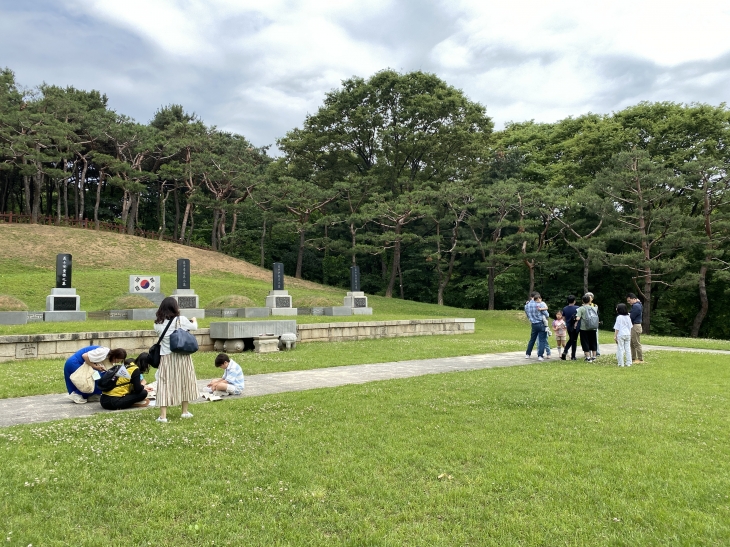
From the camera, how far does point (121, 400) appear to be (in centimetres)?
610

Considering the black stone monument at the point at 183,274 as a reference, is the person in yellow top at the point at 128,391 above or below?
below

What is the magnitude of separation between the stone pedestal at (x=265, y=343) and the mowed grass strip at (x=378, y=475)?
5386 millimetres

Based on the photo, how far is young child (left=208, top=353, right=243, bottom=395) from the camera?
6.89 meters

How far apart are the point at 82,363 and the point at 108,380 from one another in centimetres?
61

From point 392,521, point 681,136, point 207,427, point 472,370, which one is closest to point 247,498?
point 392,521

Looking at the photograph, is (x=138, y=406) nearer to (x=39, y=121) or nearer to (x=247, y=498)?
(x=247, y=498)

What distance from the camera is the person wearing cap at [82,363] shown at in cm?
630

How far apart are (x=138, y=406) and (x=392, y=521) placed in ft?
15.2

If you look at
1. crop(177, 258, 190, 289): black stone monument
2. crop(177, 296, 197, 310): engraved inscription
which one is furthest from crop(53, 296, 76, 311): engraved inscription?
crop(177, 258, 190, 289): black stone monument

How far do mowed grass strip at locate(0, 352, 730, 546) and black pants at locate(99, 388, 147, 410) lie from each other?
1.63 ft

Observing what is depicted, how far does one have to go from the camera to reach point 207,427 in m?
5.04

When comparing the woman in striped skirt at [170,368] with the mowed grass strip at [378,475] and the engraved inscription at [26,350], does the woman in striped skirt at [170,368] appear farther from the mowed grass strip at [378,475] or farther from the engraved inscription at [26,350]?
the engraved inscription at [26,350]

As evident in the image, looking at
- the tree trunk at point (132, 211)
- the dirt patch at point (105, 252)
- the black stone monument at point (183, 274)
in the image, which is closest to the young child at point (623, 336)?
the black stone monument at point (183, 274)

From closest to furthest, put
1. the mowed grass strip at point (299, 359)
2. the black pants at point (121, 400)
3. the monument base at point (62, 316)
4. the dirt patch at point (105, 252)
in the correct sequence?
1. the black pants at point (121, 400)
2. the mowed grass strip at point (299, 359)
3. the monument base at point (62, 316)
4. the dirt patch at point (105, 252)
